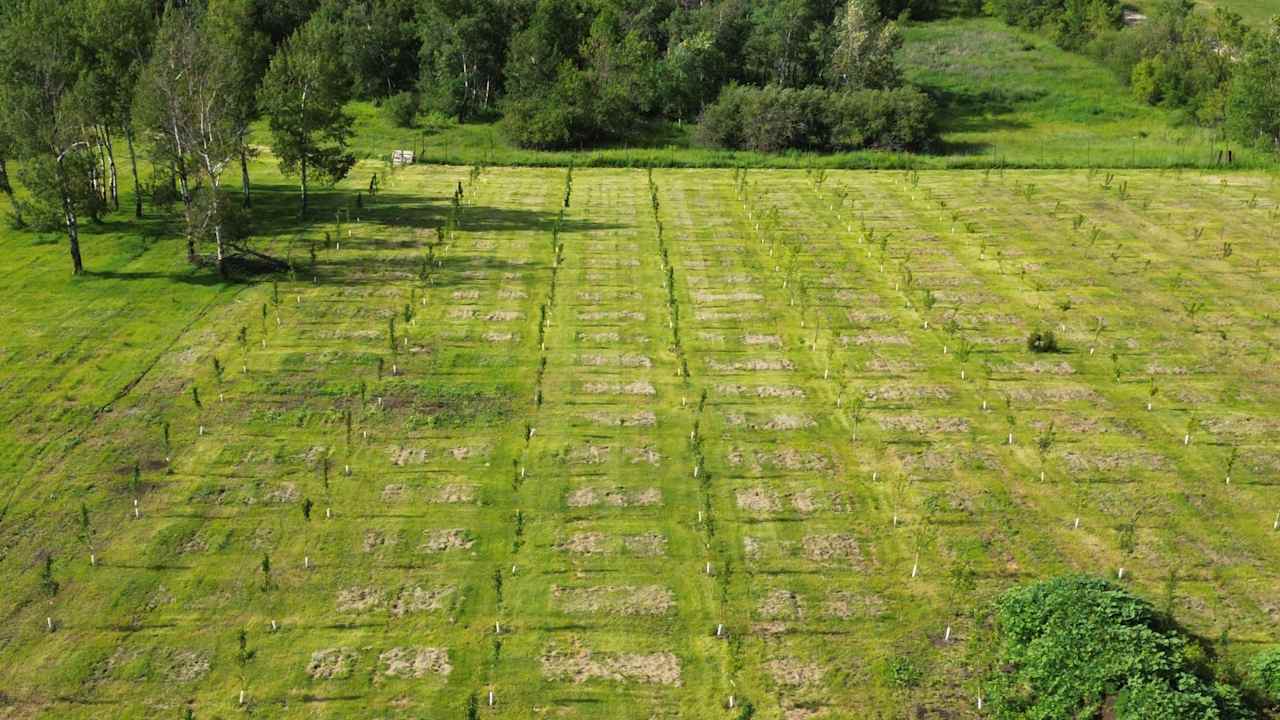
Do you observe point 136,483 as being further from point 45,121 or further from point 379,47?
point 379,47

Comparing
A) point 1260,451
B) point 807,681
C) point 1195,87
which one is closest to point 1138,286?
point 1260,451

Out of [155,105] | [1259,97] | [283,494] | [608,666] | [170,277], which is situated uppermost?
[155,105]

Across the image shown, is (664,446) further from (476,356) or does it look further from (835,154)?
(835,154)

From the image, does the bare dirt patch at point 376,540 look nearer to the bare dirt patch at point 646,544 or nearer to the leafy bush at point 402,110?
the bare dirt patch at point 646,544

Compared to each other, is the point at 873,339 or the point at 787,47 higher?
the point at 787,47

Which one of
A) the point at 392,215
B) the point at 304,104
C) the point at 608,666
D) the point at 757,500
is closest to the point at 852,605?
the point at 757,500

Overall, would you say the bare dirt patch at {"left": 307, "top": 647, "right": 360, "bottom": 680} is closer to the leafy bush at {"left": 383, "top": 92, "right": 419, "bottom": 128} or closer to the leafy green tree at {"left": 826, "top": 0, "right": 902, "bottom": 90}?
the leafy bush at {"left": 383, "top": 92, "right": 419, "bottom": 128}
